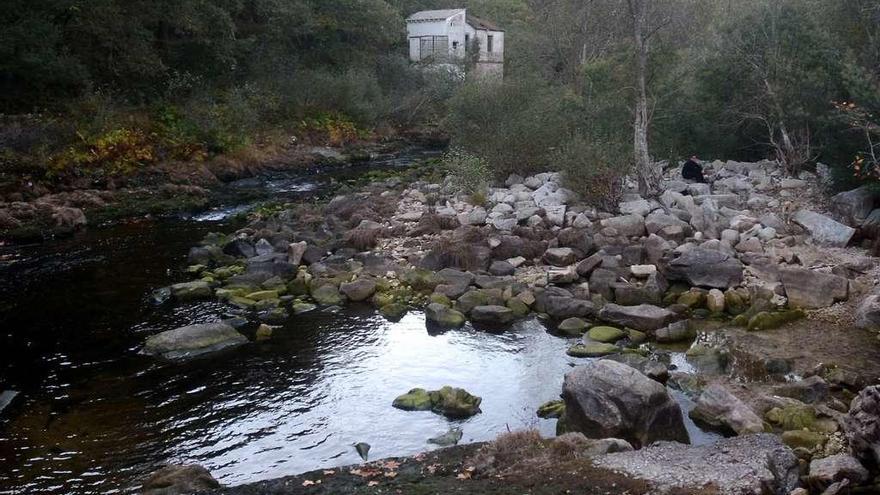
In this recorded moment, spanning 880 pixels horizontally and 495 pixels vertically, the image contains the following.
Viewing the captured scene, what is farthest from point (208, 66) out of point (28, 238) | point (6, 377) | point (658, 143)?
point (6, 377)

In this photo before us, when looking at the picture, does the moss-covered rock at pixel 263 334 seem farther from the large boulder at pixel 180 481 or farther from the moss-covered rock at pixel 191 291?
the large boulder at pixel 180 481

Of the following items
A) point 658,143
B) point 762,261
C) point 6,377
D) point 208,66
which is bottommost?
point 6,377

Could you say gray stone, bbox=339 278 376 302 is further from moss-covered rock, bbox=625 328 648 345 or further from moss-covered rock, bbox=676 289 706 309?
moss-covered rock, bbox=676 289 706 309

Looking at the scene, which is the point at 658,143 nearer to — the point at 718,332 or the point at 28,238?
the point at 718,332

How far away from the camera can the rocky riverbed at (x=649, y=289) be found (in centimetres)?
953

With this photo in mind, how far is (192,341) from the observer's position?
13.5 meters

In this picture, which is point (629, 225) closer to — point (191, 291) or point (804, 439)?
point (804, 439)

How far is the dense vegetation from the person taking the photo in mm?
20812

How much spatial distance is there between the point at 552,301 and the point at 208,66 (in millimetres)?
26868

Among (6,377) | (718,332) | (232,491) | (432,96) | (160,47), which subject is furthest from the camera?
(432,96)

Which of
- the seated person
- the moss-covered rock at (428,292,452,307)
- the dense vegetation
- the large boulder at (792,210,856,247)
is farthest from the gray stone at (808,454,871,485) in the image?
the seated person

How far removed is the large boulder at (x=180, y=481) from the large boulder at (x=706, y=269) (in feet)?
34.6

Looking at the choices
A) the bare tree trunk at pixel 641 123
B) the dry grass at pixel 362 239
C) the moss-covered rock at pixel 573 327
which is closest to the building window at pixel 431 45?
the bare tree trunk at pixel 641 123

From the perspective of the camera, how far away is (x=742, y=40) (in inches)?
871
